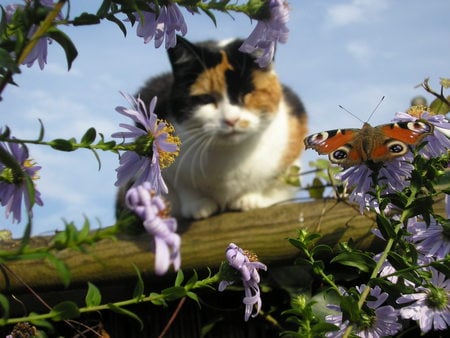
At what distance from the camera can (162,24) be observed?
0.84 m

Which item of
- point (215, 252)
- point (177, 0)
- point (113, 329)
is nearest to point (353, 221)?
point (215, 252)

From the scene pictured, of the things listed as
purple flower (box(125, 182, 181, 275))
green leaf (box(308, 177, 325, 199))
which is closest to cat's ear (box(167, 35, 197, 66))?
green leaf (box(308, 177, 325, 199))

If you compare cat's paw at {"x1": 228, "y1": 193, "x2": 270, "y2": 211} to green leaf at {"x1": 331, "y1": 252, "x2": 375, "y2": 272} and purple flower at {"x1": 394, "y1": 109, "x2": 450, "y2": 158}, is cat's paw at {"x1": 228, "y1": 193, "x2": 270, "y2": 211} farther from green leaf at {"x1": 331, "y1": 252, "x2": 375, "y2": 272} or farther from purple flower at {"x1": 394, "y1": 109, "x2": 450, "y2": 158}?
green leaf at {"x1": 331, "y1": 252, "x2": 375, "y2": 272}

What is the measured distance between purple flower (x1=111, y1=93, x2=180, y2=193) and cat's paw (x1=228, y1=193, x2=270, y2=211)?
4.30 ft

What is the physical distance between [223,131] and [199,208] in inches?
9.4

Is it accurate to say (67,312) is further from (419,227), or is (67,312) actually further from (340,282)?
(340,282)

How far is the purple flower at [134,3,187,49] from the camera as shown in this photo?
825 millimetres

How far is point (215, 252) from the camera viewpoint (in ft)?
5.47

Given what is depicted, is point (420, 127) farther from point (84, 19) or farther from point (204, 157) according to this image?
point (204, 157)

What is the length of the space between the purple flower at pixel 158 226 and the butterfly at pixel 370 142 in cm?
39

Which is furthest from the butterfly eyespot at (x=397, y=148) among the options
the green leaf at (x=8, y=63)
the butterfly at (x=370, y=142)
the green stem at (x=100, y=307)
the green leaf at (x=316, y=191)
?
the green leaf at (x=316, y=191)

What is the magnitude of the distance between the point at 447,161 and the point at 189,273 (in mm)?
891

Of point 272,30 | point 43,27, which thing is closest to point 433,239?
point 272,30

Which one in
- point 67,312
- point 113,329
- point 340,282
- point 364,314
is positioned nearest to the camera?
point 67,312
